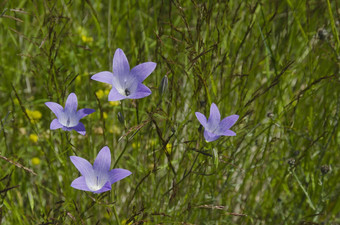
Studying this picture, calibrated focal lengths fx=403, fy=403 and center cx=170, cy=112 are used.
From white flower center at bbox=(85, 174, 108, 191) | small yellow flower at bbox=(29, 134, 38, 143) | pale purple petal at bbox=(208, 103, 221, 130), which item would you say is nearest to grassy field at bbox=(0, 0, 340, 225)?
small yellow flower at bbox=(29, 134, 38, 143)

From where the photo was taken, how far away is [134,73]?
1717 millimetres

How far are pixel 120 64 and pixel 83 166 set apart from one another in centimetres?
46

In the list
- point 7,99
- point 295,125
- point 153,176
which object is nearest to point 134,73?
point 153,176

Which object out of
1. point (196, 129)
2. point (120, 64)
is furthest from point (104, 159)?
point (196, 129)

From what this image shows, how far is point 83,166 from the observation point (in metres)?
1.59

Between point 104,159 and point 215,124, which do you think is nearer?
point 104,159

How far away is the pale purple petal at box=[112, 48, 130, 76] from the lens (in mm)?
1703

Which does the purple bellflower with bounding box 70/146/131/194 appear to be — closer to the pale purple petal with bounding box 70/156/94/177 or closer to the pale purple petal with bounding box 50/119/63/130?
the pale purple petal with bounding box 70/156/94/177

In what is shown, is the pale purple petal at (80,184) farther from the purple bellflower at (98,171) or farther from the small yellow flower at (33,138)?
the small yellow flower at (33,138)

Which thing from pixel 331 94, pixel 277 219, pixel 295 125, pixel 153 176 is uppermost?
pixel 331 94

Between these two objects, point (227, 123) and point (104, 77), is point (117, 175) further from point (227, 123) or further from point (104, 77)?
point (227, 123)

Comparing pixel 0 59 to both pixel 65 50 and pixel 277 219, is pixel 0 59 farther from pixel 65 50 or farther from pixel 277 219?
pixel 277 219

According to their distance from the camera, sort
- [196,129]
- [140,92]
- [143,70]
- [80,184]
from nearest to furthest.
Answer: [80,184]
[140,92]
[143,70]
[196,129]

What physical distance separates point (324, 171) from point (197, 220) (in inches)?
30.6
